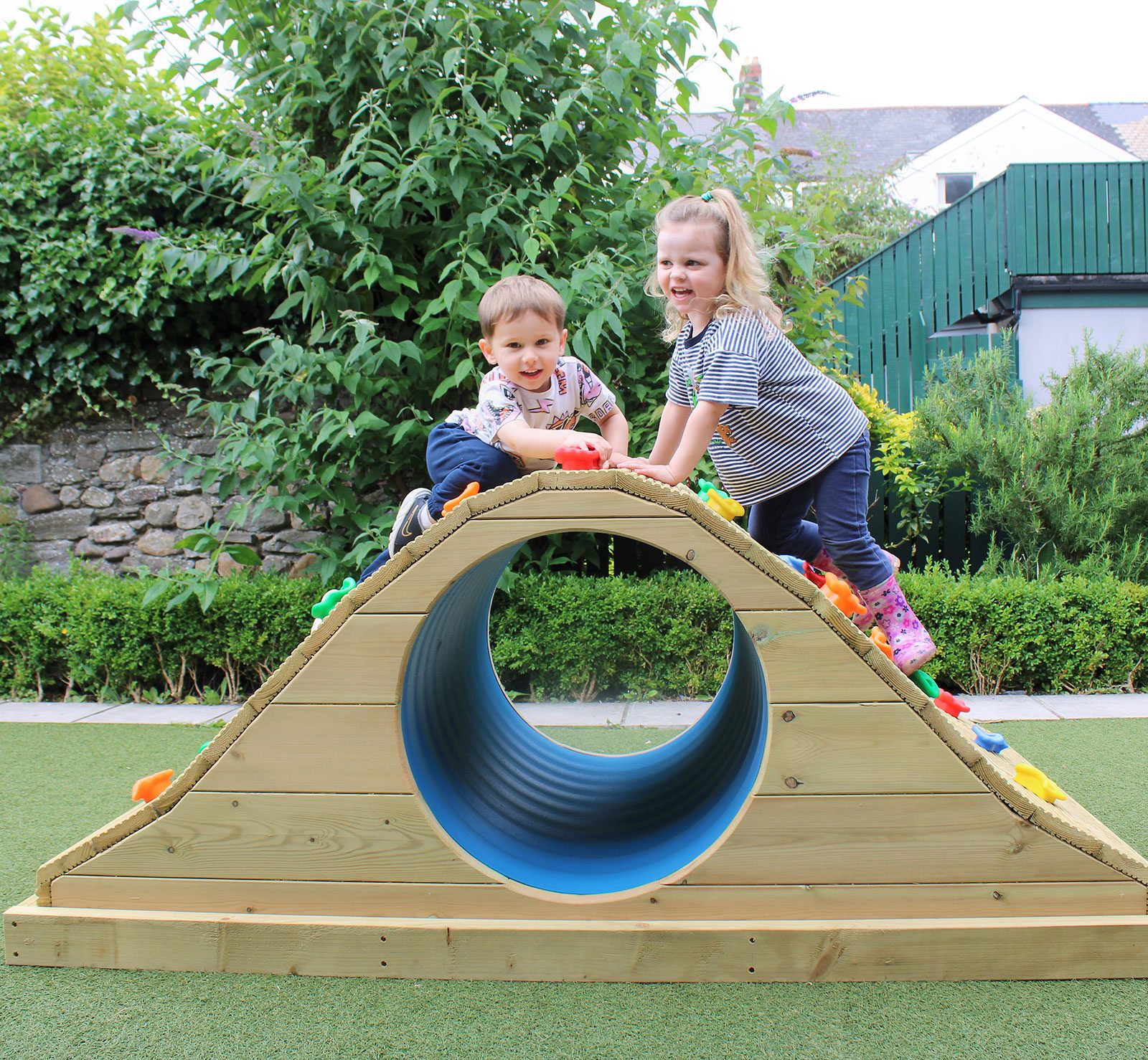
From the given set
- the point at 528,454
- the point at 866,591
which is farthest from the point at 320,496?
the point at 866,591

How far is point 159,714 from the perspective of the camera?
439cm

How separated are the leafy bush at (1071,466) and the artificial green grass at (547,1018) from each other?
13.0 ft

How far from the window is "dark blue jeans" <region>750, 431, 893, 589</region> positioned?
27.0 m

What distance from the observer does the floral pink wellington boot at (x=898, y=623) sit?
2.67 metres

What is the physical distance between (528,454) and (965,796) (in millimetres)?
1331

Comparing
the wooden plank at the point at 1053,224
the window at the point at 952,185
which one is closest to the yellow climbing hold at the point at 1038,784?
the wooden plank at the point at 1053,224

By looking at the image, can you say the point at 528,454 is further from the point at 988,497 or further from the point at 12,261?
the point at 12,261

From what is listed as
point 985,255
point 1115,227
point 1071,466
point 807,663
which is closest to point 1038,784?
point 807,663

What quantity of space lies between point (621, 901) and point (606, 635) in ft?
8.98

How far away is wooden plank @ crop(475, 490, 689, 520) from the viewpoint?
71.8 inches

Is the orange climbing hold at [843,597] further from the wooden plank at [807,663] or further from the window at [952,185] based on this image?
the window at [952,185]

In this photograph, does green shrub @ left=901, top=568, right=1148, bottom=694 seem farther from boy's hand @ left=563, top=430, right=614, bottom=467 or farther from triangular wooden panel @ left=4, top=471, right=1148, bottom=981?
boy's hand @ left=563, top=430, right=614, bottom=467

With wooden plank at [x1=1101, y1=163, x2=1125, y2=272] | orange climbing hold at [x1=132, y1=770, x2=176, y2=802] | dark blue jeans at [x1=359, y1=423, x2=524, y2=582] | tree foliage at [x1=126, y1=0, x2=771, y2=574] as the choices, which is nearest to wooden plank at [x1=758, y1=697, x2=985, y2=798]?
dark blue jeans at [x1=359, y1=423, x2=524, y2=582]

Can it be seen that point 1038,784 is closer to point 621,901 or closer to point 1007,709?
point 621,901
